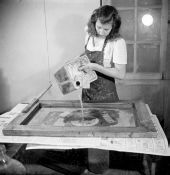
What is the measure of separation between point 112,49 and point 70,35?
953 millimetres

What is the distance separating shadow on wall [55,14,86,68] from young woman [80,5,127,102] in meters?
→ 0.77

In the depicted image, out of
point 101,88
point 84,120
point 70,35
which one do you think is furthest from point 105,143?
point 70,35

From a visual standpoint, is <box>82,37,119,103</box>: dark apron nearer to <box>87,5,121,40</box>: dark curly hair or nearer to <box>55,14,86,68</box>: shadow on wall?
<box>87,5,121,40</box>: dark curly hair

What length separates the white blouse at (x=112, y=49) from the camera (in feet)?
7.00

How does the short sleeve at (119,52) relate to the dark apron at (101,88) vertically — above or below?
above

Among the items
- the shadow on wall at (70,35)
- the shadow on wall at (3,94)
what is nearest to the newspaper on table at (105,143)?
the shadow on wall at (70,35)

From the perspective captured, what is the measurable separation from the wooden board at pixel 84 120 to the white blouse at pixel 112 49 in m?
0.35

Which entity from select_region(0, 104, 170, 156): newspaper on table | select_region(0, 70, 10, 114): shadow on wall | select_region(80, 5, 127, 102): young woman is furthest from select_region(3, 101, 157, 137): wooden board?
select_region(0, 70, 10, 114): shadow on wall

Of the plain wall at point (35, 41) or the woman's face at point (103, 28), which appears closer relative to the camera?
the woman's face at point (103, 28)

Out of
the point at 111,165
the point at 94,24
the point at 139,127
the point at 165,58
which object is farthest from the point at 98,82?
the point at 165,58

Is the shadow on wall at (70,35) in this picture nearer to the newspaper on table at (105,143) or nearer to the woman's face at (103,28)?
the woman's face at (103,28)

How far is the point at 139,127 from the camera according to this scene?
156 cm

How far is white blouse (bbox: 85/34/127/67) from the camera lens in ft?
7.00

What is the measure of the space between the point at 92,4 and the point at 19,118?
5.33 feet
